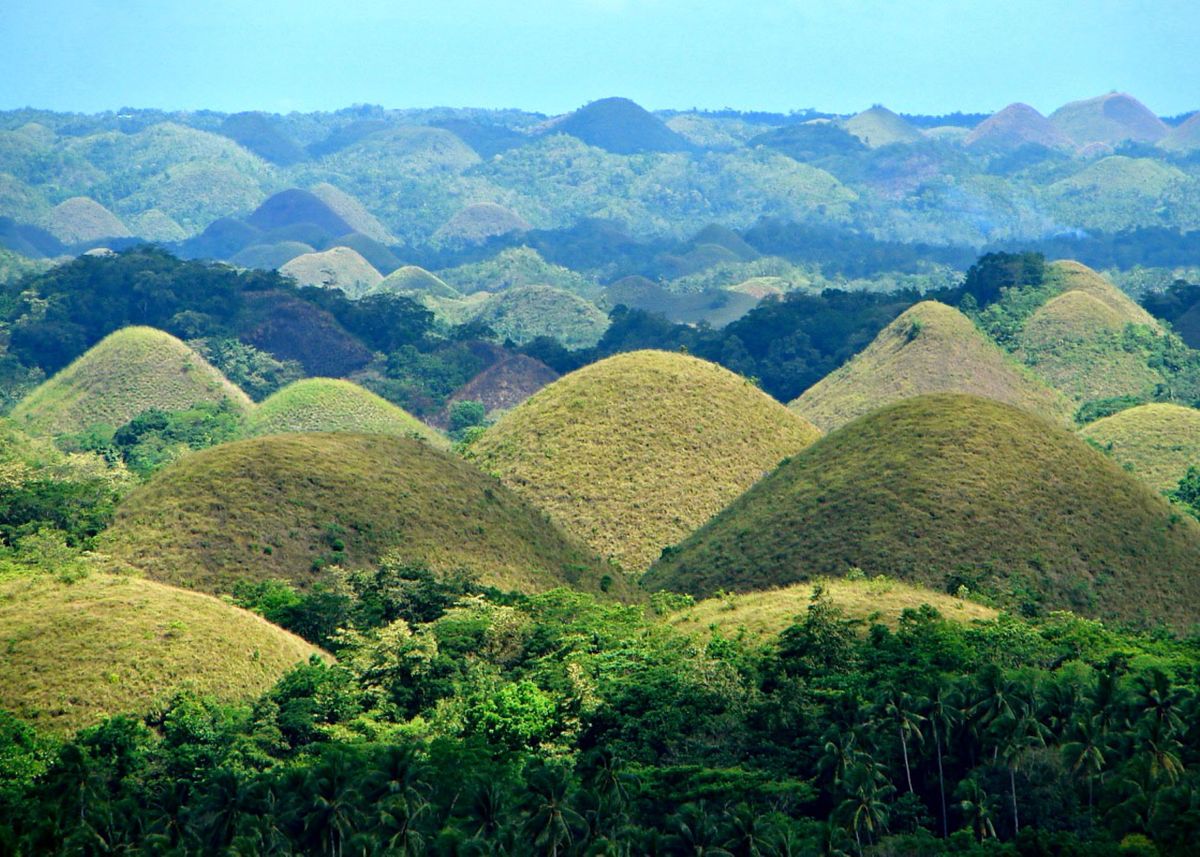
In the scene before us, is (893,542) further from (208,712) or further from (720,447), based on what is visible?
(208,712)

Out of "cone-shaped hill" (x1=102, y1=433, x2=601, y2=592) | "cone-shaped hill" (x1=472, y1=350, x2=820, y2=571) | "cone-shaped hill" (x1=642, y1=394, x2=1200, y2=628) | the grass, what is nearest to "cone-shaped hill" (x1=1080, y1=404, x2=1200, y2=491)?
"cone-shaped hill" (x1=472, y1=350, x2=820, y2=571)

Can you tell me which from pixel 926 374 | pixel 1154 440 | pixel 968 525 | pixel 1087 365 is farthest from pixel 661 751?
pixel 1087 365

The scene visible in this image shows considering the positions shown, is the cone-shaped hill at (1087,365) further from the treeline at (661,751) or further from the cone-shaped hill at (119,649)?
the cone-shaped hill at (119,649)

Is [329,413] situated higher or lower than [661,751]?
higher

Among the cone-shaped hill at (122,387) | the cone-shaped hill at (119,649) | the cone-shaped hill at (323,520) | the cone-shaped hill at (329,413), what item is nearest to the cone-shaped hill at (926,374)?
the cone-shaped hill at (329,413)

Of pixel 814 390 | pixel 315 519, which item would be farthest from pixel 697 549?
pixel 814 390

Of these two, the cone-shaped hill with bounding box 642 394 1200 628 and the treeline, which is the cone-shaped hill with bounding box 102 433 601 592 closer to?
the cone-shaped hill with bounding box 642 394 1200 628

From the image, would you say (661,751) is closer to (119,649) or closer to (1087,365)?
(119,649)
